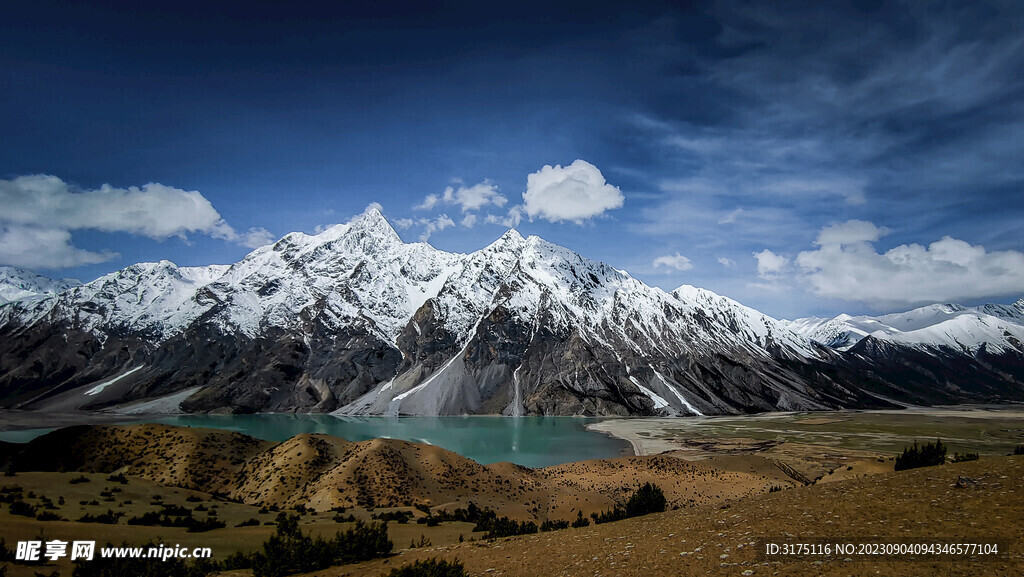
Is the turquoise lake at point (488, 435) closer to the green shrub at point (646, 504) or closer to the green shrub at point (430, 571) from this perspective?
the green shrub at point (646, 504)

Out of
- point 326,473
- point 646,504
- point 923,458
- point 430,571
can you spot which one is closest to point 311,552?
point 430,571

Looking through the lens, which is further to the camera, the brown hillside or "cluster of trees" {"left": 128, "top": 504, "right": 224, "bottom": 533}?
the brown hillside

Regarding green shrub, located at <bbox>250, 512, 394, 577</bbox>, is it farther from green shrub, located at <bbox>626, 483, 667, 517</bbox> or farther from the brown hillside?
the brown hillside

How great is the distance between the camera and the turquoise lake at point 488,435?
8312 centimetres

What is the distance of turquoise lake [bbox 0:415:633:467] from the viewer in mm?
83125

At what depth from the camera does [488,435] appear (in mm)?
112938

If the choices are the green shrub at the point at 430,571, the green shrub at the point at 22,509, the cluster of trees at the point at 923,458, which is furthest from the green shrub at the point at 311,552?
the cluster of trees at the point at 923,458

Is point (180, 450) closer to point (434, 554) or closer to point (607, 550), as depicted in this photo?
point (434, 554)

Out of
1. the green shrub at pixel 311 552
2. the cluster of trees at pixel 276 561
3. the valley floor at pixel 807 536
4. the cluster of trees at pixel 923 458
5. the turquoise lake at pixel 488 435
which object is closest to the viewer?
the valley floor at pixel 807 536

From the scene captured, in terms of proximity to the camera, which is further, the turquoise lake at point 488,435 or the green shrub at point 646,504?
the turquoise lake at point 488,435

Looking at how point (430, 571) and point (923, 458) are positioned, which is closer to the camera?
point (430, 571)

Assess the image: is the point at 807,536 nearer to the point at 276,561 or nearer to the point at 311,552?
the point at 311,552

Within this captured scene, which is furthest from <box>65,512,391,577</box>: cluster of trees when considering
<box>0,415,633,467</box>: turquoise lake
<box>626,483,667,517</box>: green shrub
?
<box>0,415,633,467</box>: turquoise lake

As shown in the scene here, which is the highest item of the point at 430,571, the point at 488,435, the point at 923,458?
the point at 923,458
